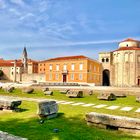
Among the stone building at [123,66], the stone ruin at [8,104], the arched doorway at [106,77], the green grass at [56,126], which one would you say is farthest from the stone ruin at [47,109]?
the arched doorway at [106,77]

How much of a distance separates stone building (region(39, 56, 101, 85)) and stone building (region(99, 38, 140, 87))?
6116mm

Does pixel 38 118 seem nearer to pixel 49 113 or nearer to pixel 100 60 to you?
Answer: pixel 49 113

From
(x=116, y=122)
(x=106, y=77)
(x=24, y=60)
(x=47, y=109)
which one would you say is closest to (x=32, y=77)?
(x=106, y=77)

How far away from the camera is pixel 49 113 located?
1136 centimetres

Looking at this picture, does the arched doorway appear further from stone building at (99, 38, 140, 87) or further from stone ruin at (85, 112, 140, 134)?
stone ruin at (85, 112, 140, 134)

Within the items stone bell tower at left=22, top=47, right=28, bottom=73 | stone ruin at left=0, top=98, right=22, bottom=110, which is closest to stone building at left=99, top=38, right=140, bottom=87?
stone bell tower at left=22, top=47, right=28, bottom=73

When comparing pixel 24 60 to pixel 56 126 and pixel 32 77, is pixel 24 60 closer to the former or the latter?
pixel 32 77

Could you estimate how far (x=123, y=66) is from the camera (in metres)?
80.9

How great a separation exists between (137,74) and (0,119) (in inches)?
2866

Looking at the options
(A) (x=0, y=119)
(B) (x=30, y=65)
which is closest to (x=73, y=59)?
(B) (x=30, y=65)

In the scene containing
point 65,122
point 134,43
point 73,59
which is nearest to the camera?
point 65,122

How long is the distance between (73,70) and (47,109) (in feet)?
208

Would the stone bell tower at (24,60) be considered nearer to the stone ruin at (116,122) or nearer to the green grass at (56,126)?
the green grass at (56,126)

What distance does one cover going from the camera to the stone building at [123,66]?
263ft
